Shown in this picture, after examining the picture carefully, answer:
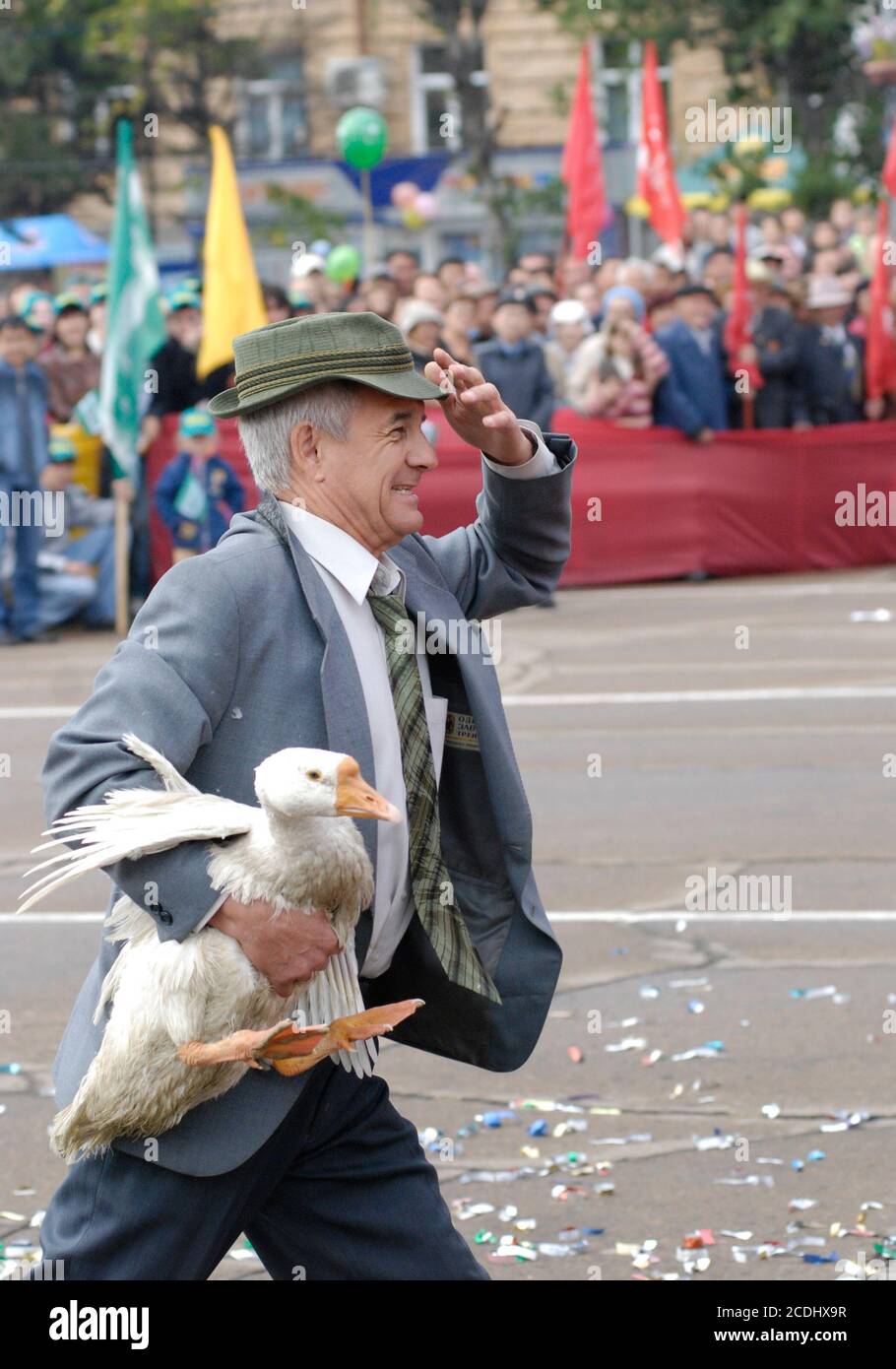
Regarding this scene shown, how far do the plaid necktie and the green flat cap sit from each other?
0.35m

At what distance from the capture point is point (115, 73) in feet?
126

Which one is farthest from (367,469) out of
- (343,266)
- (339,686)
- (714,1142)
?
(343,266)

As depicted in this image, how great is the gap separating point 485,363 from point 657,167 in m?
6.87

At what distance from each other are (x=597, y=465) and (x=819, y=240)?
5.95m

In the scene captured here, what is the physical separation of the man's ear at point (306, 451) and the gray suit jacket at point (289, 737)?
8 cm

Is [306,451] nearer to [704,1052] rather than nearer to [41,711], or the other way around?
[704,1052]

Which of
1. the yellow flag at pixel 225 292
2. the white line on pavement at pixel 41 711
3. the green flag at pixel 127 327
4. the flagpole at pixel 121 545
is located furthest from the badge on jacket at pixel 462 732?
the yellow flag at pixel 225 292

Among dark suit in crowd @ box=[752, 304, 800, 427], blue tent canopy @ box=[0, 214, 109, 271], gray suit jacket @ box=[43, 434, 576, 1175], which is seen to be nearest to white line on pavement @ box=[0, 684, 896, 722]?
dark suit in crowd @ box=[752, 304, 800, 427]

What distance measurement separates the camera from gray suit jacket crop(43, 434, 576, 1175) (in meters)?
3.02

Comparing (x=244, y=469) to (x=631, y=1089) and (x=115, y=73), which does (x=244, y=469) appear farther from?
(x=115, y=73)

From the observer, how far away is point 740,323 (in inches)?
680

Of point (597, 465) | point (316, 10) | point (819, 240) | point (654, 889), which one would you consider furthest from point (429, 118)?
Answer: point (654, 889)

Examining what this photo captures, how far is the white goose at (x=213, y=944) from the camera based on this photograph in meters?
2.87

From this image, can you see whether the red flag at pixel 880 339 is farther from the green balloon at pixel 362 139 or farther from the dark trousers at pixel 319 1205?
the dark trousers at pixel 319 1205
